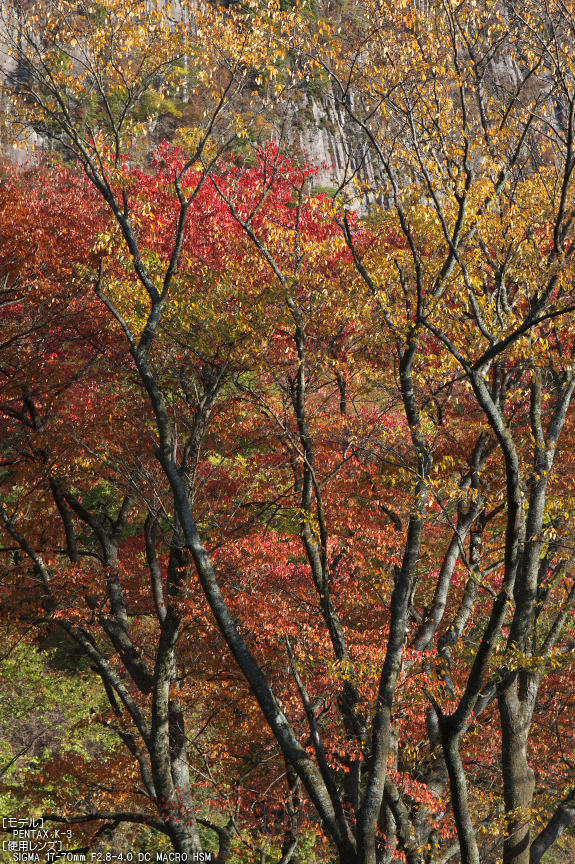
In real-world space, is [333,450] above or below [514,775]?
above

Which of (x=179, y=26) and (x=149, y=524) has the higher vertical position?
(x=179, y=26)

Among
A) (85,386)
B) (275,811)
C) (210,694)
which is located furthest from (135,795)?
(85,386)

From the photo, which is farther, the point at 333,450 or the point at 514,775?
the point at 333,450

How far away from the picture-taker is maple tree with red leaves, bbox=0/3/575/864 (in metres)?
6.39

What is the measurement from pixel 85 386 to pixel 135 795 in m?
8.01

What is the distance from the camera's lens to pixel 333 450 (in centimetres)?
1205

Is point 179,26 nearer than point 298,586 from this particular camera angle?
Yes

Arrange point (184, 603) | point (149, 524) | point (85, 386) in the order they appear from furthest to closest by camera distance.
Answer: point (85, 386) → point (149, 524) → point (184, 603)

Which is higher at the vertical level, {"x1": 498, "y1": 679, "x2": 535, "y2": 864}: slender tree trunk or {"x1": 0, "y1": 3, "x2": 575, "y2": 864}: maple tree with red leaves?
{"x1": 0, "y1": 3, "x2": 575, "y2": 864}: maple tree with red leaves

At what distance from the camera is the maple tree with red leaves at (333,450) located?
6.39m

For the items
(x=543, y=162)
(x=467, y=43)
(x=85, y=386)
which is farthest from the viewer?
(x=85, y=386)

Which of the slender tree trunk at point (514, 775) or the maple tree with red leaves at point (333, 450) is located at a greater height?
the maple tree with red leaves at point (333, 450)

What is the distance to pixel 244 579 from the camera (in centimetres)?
1062

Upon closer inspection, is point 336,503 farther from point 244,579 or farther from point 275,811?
point 275,811
